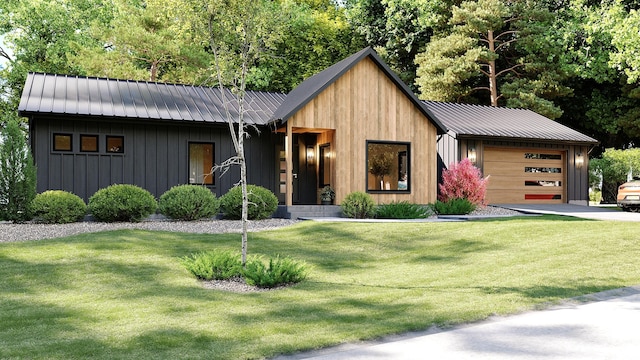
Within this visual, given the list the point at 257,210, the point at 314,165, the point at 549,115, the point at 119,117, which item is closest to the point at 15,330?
the point at 257,210

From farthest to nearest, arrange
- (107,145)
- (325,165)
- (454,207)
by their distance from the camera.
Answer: (325,165) → (454,207) → (107,145)

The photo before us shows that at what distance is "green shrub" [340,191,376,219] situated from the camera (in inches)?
609

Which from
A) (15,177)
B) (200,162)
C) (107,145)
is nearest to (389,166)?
(200,162)

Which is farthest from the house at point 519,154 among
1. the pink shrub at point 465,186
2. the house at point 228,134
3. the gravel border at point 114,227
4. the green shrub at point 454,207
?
the gravel border at point 114,227

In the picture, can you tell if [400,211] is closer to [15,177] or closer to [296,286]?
[296,286]

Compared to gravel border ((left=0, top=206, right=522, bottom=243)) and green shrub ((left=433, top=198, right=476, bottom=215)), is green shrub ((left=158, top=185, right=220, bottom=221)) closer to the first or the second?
gravel border ((left=0, top=206, right=522, bottom=243))

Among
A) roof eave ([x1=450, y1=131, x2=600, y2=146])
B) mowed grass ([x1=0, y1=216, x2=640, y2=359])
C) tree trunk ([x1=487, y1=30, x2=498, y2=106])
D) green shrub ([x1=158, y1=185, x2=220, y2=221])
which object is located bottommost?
mowed grass ([x1=0, y1=216, x2=640, y2=359])

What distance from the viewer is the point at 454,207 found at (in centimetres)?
1669

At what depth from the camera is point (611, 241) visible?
396 inches

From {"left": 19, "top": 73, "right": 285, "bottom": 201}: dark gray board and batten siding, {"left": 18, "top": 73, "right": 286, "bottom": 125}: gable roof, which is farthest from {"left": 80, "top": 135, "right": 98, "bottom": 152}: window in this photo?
{"left": 18, "top": 73, "right": 286, "bottom": 125}: gable roof

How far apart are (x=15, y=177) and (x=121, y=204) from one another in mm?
2465

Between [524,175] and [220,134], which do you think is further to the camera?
[524,175]

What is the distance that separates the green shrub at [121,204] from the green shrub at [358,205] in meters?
5.42

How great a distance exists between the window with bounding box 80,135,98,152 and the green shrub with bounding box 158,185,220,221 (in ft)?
9.91
